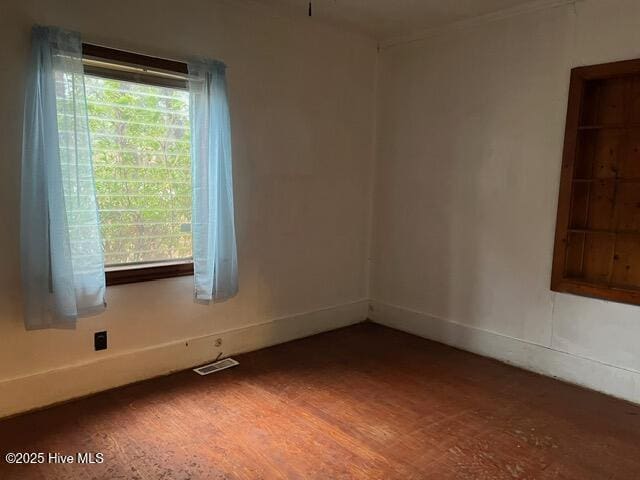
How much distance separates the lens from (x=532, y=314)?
3.30m

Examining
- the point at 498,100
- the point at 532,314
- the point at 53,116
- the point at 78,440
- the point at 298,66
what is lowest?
the point at 78,440

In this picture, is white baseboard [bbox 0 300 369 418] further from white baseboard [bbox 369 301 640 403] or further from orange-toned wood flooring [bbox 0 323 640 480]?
white baseboard [bbox 369 301 640 403]

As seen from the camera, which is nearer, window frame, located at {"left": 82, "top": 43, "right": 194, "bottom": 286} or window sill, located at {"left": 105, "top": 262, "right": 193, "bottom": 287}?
window frame, located at {"left": 82, "top": 43, "right": 194, "bottom": 286}

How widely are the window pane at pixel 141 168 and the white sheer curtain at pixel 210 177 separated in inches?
6.1

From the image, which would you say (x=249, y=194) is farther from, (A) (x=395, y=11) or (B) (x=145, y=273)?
(A) (x=395, y=11)

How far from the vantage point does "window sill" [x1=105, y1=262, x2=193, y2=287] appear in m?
2.83

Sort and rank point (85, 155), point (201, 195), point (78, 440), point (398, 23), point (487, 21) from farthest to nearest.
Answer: point (398, 23) → point (487, 21) → point (201, 195) → point (85, 155) → point (78, 440)

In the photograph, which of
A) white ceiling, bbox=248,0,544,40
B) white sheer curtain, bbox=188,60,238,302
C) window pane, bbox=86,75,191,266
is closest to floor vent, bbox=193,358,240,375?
white sheer curtain, bbox=188,60,238,302

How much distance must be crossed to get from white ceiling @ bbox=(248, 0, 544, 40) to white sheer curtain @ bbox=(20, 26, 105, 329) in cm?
144

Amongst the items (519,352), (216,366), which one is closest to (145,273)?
(216,366)

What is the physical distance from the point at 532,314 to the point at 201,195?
2.36m

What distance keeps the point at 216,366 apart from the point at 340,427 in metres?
1.11

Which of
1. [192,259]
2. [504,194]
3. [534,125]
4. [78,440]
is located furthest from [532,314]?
[78,440]

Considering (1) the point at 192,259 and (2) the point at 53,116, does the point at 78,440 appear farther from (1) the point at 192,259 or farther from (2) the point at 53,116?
(2) the point at 53,116
